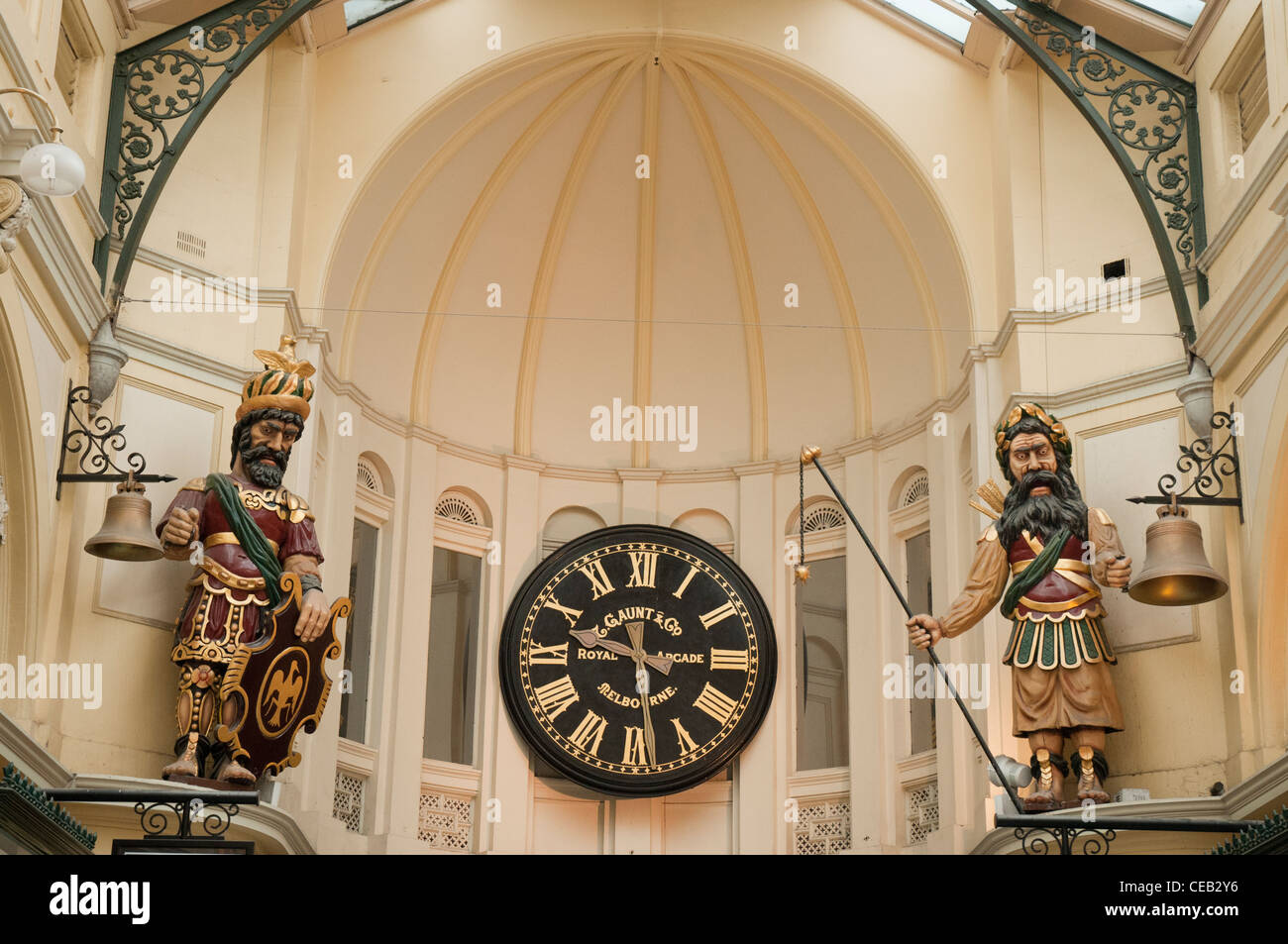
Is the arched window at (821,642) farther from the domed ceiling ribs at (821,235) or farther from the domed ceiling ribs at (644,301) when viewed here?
the domed ceiling ribs at (644,301)

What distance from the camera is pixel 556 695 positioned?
11609 mm

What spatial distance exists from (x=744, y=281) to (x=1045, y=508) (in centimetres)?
363

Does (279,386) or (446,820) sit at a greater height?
(279,386)

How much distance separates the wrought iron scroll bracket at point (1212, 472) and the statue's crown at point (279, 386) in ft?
13.0

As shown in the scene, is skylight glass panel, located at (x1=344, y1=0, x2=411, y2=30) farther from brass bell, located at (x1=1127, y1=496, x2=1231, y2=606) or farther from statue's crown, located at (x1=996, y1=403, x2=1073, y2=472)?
brass bell, located at (x1=1127, y1=496, x2=1231, y2=606)

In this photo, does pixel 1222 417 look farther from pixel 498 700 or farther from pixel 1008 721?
pixel 498 700

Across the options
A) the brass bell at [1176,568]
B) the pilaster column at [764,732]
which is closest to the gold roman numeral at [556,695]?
the pilaster column at [764,732]

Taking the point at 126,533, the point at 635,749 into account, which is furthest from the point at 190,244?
the point at 635,749

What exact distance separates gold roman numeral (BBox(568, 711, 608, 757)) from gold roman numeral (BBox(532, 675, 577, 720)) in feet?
0.49

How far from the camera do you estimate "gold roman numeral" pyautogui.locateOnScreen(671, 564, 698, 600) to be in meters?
11.8

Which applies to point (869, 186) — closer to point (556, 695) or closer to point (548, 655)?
point (548, 655)

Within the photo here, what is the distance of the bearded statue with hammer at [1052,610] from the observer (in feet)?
30.2
